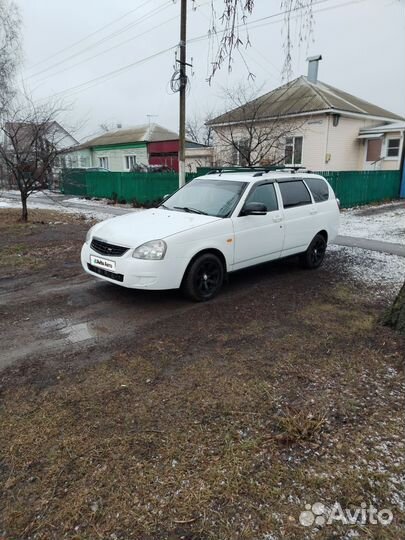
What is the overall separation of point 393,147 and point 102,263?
19.4 metres

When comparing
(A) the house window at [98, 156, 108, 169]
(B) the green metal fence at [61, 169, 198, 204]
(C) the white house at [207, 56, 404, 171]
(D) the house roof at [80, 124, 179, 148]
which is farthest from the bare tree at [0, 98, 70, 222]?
(A) the house window at [98, 156, 108, 169]

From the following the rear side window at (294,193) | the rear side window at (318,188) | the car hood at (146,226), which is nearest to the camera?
the car hood at (146,226)

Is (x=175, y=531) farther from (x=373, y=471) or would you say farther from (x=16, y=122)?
(x=16, y=122)

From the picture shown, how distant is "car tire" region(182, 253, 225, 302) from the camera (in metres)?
5.02

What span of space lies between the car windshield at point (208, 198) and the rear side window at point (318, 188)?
1.70 m

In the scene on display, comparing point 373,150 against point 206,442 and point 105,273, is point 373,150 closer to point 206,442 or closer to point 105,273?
point 105,273

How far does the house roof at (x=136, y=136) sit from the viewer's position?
1293 inches

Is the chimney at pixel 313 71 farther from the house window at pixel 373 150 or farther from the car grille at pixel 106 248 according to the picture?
the car grille at pixel 106 248

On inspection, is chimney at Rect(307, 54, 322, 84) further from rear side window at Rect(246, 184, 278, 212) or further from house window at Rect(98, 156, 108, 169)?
house window at Rect(98, 156, 108, 169)

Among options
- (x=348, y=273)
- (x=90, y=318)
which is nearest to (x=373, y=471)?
(x=90, y=318)

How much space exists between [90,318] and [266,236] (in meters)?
2.81

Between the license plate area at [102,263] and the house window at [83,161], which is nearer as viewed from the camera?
the license plate area at [102,263]

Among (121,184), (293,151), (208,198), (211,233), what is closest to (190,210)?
(208,198)

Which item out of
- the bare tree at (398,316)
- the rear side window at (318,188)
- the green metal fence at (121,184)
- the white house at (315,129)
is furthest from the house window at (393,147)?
the bare tree at (398,316)
